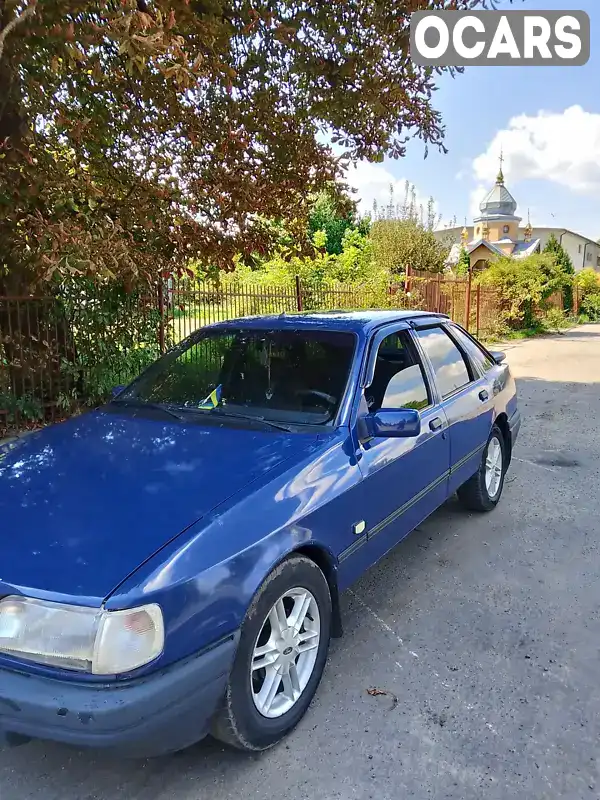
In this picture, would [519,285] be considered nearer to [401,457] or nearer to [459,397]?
[459,397]

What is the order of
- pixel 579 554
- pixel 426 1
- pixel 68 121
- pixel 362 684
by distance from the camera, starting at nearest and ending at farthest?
pixel 362 684
pixel 579 554
pixel 68 121
pixel 426 1

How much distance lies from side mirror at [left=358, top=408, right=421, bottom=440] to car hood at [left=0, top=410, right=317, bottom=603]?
288mm

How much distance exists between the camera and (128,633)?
184 centimetres

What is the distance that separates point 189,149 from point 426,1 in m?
3.01

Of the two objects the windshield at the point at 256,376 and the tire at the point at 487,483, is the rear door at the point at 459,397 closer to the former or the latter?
the tire at the point at 487,483

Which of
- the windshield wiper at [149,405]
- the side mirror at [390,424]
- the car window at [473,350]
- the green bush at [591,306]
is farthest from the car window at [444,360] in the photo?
the green bush at [591,306]

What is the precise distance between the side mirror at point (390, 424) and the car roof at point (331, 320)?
665mm

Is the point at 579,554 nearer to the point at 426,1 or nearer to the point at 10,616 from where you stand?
the point at 10,616

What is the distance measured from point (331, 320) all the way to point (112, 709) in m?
2.49

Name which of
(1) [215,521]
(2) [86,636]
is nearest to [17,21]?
(1) [215,521]

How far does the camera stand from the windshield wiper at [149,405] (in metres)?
3.29

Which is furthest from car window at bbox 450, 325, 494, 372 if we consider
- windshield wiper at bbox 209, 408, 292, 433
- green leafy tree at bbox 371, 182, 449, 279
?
green leafy tree at bbox 371, 182, 449, 279

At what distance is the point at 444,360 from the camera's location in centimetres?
426

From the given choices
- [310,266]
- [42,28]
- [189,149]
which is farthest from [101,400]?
[310,266]
